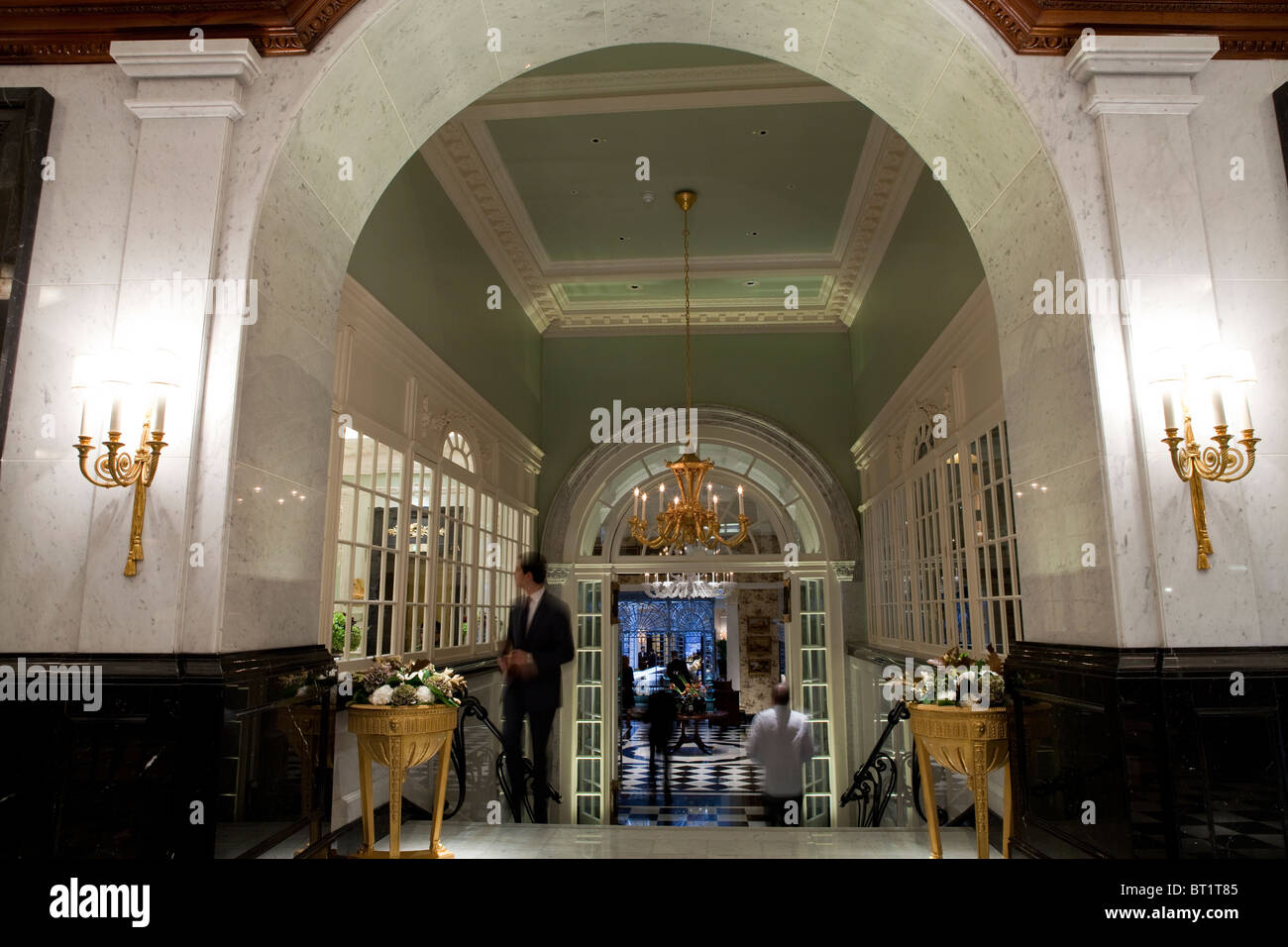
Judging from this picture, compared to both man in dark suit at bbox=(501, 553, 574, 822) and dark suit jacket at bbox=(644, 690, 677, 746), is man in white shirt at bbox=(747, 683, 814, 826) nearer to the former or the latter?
man in dark suit at bbox=(501, 553, 574, 822)

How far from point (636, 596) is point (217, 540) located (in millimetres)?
16834

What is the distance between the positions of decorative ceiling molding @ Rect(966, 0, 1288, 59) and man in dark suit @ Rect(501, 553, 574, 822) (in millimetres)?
3710

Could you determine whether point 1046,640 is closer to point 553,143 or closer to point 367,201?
point 367,201

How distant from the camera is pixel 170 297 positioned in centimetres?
299

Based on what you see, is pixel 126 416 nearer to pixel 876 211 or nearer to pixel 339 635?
pixel 339 635

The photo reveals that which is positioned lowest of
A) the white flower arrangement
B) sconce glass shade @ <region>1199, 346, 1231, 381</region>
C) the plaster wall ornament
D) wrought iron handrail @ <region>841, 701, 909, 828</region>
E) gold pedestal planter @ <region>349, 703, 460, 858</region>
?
wrought iron handrail @ <region>841, 701, 909, 828</region>

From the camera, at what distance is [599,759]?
9.76 metres

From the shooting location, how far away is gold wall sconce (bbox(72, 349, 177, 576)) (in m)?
2.75

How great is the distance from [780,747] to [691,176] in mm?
5215

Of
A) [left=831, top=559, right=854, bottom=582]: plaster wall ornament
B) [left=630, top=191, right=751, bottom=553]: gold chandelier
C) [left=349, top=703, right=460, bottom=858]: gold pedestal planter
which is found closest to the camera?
[left=349, top=703, right=460, bottom=858]: gold pedestal planter

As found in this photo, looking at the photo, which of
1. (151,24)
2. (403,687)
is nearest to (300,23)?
(151,24)

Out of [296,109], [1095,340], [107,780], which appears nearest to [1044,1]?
[1095,340]
